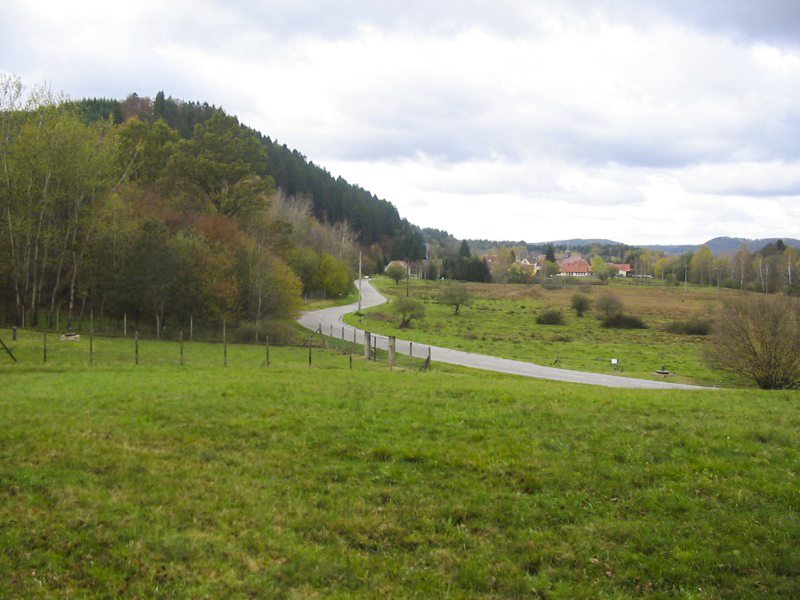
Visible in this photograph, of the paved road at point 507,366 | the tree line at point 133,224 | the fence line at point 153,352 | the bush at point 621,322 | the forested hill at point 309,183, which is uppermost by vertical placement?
the forested hill at point 309,183

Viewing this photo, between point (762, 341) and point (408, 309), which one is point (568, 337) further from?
point (762, 341)

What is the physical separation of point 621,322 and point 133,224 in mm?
52802

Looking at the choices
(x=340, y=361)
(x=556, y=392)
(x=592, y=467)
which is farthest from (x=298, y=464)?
(x=340, y=361)

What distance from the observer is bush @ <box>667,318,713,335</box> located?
206ft

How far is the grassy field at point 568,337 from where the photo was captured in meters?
38.2

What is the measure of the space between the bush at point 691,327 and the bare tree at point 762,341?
35.6m

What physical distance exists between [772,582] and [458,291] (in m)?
→ 69.8

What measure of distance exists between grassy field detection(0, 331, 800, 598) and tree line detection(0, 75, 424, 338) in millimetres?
26691

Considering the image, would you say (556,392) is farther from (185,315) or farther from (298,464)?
(185,315)

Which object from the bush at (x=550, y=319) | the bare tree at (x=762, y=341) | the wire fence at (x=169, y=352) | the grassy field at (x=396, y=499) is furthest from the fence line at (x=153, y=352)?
the bush at (x=550, y=319)

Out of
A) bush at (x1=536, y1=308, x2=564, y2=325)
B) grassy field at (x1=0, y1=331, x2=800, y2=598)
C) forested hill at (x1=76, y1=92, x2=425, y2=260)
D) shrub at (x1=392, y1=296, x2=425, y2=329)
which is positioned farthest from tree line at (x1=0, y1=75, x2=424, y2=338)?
forested hill at (x1=76, y1=92, x2=425, y2=260)

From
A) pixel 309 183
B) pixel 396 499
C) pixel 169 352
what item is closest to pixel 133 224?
pixel 169 352

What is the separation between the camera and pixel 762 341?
27031 millimetres

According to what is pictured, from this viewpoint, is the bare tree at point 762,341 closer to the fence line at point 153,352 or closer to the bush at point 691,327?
the fence line at point 153,352
